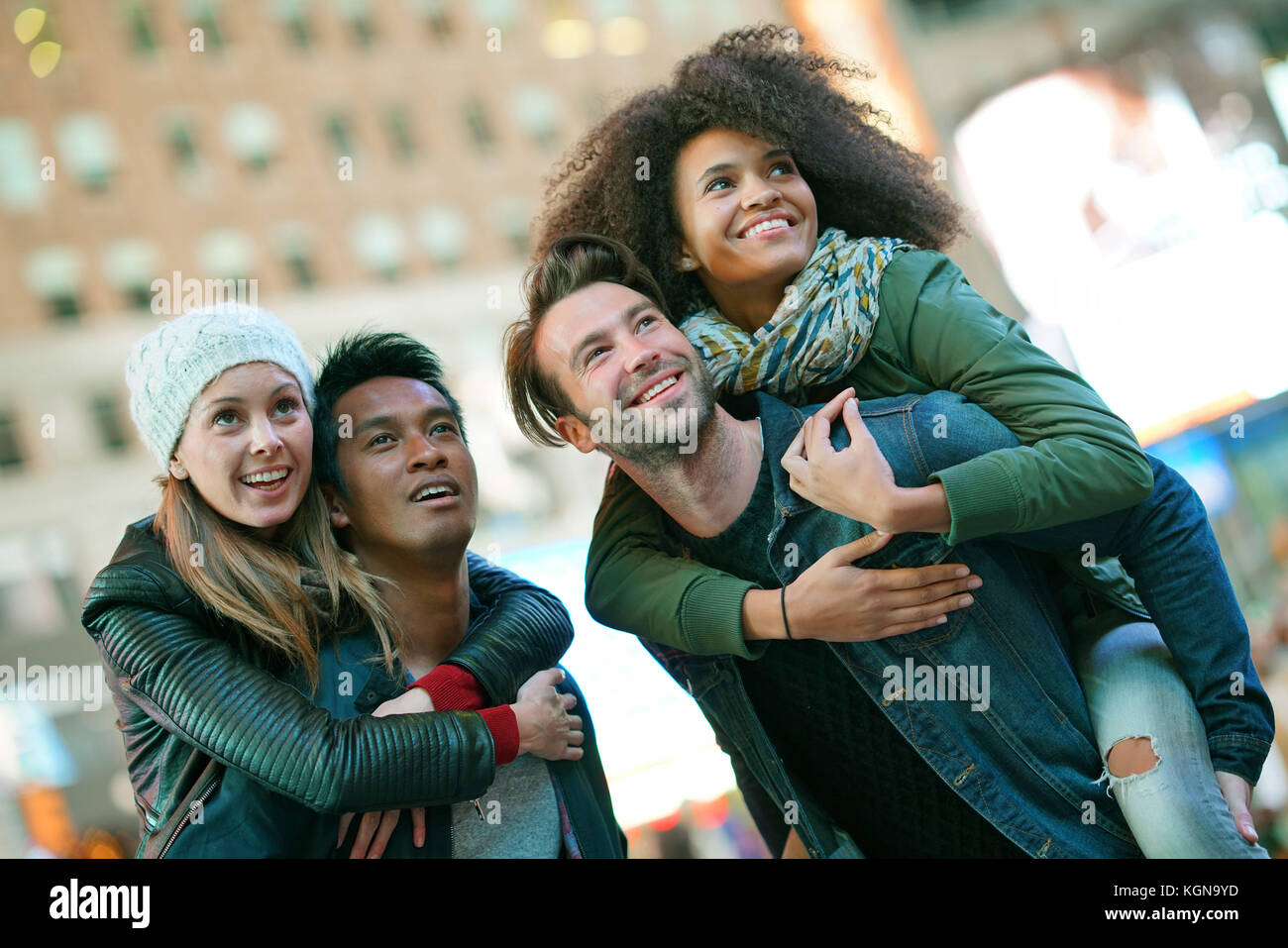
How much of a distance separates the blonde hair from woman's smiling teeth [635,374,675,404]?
733 millimetres

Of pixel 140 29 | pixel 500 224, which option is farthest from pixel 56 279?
pixel 500 224

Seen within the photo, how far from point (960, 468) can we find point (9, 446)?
13.0 metres

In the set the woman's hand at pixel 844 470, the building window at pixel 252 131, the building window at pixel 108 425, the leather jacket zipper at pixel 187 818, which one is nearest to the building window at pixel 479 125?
the building window at pixel 252 131

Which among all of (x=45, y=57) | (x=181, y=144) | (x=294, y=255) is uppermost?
(x=45, y=57)

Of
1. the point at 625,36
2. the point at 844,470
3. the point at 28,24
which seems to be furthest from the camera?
the point at 625,36

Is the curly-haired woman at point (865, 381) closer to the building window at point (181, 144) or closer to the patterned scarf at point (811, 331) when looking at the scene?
the patterned scarf at point (811, 331)

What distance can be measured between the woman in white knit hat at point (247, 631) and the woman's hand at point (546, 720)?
1 centimetres

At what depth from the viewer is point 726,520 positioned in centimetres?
249

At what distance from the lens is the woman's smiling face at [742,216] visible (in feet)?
8.34

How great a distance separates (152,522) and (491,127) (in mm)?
13742

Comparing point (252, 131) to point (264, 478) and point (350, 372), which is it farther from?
point (264, 478)

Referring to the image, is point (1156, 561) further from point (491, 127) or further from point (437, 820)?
point (491, 127)

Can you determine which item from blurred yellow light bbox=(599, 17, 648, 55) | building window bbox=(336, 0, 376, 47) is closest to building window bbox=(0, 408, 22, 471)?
building window bbox=(336, 0, 376, 47)

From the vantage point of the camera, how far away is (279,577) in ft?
7.77
